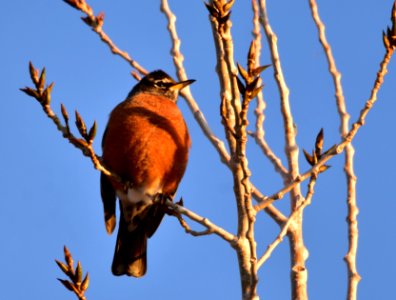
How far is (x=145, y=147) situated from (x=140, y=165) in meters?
0.16

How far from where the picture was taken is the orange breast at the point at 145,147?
225 inches

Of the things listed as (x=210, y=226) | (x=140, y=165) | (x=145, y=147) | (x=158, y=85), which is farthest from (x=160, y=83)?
(x=210, y=226)

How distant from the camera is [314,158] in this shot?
12.2 feet

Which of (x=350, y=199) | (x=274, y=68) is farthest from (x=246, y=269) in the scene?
(x=274, y=68)

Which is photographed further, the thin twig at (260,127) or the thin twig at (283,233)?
the thin twig at (260,127)

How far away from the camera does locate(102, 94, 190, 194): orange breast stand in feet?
18.7

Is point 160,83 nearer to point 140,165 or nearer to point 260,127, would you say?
point 140,165

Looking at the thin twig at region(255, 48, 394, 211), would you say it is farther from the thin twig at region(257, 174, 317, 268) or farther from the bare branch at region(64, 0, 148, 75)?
the bare branch at region(64, 0, 148, 75)

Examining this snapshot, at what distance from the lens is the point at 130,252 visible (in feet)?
20.6

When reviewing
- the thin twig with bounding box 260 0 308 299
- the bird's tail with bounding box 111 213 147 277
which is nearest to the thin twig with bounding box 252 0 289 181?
the thin twig with bounding box 260 0 308 299

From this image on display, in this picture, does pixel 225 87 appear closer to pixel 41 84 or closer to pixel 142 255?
pixel 41 84

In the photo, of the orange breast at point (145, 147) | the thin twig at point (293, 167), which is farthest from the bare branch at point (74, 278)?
the orange breast at point (145, 147)

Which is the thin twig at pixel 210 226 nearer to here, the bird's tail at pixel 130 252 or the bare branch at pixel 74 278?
the bare branch at pixel 74 278

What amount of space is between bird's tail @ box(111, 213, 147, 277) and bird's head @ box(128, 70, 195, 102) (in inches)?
49.6
